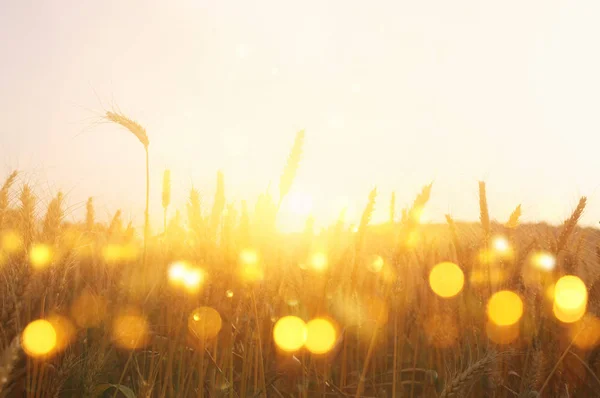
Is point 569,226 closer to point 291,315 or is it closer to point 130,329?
point 291,315

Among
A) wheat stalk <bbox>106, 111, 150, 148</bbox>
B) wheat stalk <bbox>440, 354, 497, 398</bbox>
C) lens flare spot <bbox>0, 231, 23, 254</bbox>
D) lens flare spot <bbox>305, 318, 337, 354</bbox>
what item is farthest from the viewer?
wheat stalk <bbox>106, 111, 150, 148</bbox>

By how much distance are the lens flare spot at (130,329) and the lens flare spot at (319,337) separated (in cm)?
95

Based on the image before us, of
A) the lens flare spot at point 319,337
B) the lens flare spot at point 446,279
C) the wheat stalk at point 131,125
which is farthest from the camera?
the wheat stalk at point 131,125

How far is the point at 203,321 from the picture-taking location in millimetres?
1887

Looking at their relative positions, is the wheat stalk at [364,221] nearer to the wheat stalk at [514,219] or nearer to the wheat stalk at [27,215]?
the wheat stalk at [514,219]

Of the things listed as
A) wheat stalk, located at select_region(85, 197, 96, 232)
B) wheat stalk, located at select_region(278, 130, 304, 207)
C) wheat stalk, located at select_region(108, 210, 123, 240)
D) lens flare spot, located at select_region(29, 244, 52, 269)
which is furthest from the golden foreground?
wheat stalk, located at select_region(85, 197, 96, 232)

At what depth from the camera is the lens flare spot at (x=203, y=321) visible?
6.12 feet

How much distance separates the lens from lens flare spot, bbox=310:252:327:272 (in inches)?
94.9

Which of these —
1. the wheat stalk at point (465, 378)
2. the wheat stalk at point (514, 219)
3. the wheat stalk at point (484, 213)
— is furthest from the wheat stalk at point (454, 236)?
the wheat stalk at point (465, 378)

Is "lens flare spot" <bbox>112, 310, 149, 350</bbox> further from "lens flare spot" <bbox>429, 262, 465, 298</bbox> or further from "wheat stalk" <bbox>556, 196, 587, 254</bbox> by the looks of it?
"wheat stalk" <bbox>556, 196, 587, 254</bbox>

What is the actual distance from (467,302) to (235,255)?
5.06 ft

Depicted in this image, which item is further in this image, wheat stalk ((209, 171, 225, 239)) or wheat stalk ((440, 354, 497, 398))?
wheat stalk ((209, 171, 225, 239))

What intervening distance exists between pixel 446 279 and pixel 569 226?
0.83 metres

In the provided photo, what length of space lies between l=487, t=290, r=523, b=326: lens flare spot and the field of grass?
10mm
